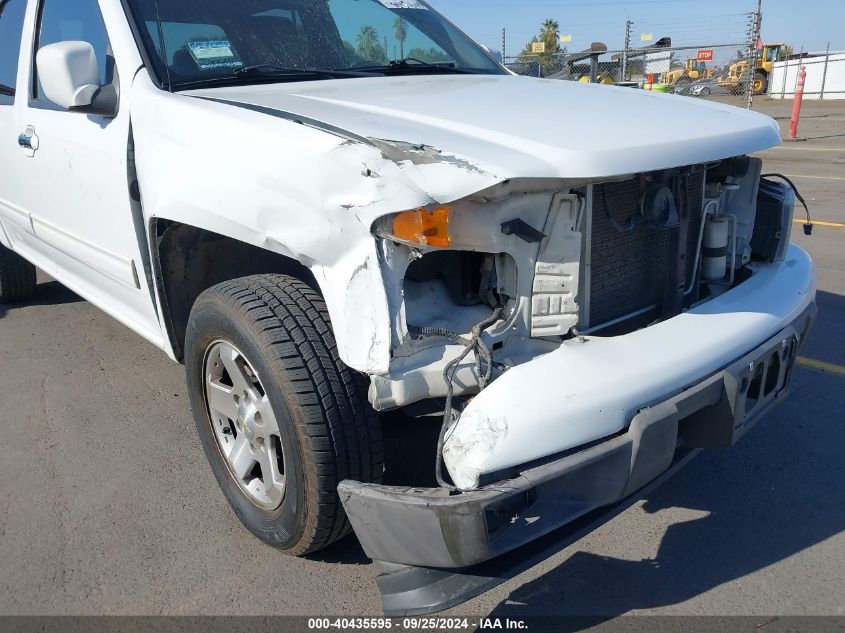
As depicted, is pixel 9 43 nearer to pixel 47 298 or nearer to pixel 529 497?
pixel 47 298

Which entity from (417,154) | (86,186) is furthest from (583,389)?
(86,186)

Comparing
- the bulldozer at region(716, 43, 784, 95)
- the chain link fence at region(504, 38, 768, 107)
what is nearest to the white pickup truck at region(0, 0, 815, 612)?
the chain link fence at region(504, 38, 768, 107)

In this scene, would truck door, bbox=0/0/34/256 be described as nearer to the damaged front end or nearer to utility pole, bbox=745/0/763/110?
the damaged front end

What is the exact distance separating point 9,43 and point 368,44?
224 cm

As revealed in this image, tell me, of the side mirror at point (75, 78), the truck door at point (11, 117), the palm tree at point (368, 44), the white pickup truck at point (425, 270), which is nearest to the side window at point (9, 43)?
the truck door at point (11, 117)

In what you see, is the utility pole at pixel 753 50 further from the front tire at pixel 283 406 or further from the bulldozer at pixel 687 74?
the front tire at pixel 283 406

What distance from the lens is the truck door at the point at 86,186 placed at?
284cm

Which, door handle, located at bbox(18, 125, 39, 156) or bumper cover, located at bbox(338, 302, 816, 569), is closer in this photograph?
bumper cover, located at bbox(338, 302, 816, 569)

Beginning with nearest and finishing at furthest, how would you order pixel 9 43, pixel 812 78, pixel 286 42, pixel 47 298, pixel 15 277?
1. pixel 286 42
2. pixel 9 43
3. pixel 15 277
4. pixel 47 298
5. pixel 812 78

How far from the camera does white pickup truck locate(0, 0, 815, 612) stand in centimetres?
184

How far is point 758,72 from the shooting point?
99.0 feet

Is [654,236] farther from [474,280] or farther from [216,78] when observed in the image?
[216,78]

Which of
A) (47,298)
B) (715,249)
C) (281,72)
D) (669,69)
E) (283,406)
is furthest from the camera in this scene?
(669,69)

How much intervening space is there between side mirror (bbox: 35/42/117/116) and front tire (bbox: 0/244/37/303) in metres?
2.72
